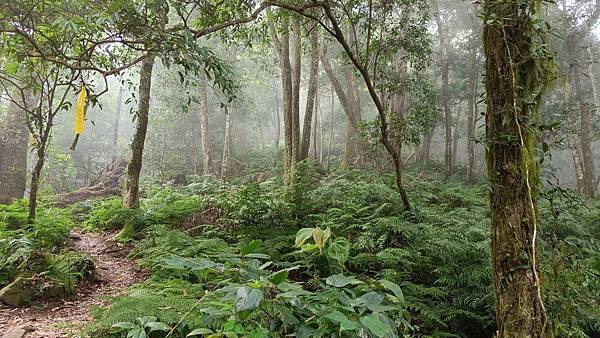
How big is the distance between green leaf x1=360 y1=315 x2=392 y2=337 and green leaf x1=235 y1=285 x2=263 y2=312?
331mm

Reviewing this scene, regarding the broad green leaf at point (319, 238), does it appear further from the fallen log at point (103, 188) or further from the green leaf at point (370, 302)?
the fallen log at point (103, 188)

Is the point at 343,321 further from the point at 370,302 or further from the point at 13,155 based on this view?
the point at 13,155

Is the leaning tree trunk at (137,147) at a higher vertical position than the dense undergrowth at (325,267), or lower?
higher

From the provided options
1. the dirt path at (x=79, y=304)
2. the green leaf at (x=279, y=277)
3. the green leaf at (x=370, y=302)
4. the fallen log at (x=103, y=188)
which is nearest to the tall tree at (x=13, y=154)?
the fallen log at (x=103, y=188)

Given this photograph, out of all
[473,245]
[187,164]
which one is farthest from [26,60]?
[187,164]

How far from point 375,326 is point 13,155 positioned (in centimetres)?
1203

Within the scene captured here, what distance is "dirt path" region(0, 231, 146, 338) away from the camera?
3373 mm

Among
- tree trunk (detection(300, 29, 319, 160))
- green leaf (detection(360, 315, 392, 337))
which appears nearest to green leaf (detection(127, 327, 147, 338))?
green leaf (detection(360, 315, 392, 337))

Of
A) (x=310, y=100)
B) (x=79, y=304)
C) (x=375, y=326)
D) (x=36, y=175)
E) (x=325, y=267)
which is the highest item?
(x=310, y=100)

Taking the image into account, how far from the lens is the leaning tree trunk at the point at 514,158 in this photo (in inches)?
90.7

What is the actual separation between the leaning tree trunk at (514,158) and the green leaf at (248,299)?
6.04 ft

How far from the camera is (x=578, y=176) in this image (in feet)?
45.0

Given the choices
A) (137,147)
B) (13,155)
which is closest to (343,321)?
(137,147)

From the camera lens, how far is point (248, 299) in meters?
1.20
